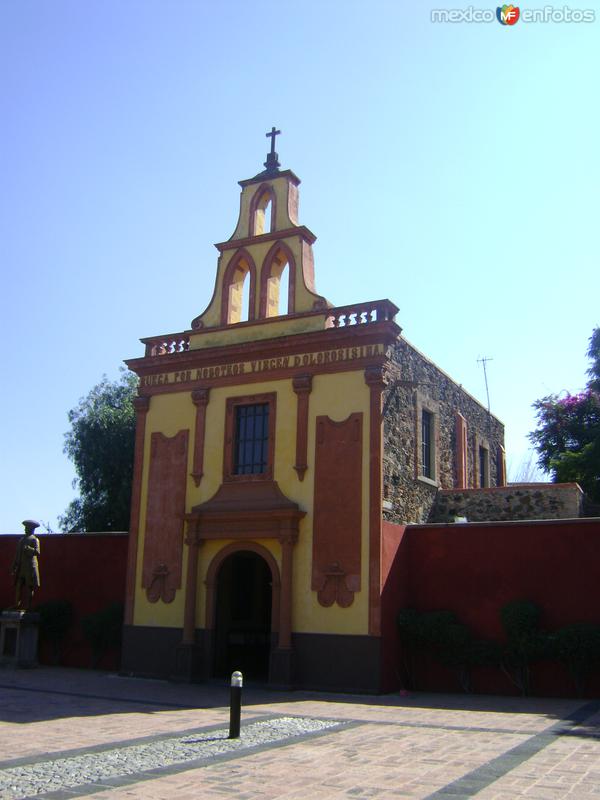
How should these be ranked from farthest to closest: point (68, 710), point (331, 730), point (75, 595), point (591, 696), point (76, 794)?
point (75, 595), point (591, 696), point (68, 710), point (331, 730), point (76, 794)

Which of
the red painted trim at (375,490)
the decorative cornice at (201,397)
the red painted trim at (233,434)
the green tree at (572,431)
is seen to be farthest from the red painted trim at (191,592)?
the green tree at (572,431)

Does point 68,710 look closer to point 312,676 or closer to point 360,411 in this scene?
point 312,676

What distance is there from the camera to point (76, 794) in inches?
284

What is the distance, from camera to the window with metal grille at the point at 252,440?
17.7m

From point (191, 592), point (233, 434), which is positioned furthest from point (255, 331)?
point (191, 592)

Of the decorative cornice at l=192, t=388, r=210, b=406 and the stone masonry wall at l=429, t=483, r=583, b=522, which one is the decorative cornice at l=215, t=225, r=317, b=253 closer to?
the decorative cornice at l=192, t=388, r=210, b=406

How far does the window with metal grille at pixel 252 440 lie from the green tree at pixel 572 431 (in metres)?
13.8

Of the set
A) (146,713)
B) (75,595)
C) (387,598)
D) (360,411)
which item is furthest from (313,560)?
(75,595)

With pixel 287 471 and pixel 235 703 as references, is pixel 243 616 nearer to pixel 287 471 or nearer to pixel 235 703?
pixel 287 471

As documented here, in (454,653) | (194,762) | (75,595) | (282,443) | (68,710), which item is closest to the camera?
(194,762)

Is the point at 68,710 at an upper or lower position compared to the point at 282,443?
lower

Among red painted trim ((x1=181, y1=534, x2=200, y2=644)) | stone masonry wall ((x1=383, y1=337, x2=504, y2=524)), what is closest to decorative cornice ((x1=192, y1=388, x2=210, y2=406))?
red painted trim ((x1=181, y1=534, x2=200, y2=644))

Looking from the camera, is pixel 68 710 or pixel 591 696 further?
pixel 591 696

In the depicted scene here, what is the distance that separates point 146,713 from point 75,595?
839 cm
